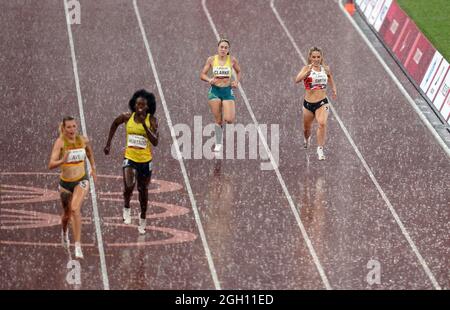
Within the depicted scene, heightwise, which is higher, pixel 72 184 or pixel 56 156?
pixel 56 156

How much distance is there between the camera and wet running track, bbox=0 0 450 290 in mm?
18625

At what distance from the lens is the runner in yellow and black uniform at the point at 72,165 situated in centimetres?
1794

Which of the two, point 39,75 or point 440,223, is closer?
point 440,223

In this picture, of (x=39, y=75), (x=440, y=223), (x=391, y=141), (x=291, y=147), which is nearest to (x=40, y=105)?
(x=39, y=75)

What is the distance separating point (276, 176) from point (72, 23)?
8800 mm

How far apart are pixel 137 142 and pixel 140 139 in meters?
0.06

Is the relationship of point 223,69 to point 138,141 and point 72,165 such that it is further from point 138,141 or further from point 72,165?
point 72,165

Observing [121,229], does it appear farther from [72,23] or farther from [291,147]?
[72,23]

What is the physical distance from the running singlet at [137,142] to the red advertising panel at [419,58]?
30.6 ft

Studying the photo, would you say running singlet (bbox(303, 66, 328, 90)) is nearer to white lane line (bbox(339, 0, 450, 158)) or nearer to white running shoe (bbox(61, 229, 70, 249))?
white lane line (bbox(339, 0, 450, 158))

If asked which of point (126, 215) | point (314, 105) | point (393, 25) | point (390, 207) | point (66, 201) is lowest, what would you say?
point (390, 207)

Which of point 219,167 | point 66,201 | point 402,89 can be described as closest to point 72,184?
point 66,201

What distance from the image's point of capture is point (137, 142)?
1884 cm
